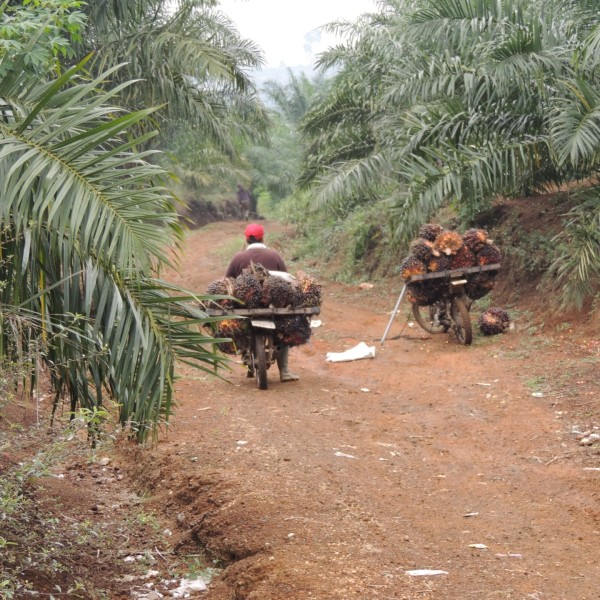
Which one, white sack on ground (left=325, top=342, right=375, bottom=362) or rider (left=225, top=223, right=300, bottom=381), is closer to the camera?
rider (left=225, top=223, right=300, bottom=381)

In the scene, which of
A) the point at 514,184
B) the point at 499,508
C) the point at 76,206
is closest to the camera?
the point at 76,206

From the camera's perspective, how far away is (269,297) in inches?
380

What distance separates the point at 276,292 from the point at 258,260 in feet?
2.05

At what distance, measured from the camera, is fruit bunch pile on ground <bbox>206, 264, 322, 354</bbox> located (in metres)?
9.59

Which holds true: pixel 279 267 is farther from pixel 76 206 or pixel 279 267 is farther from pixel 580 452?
pixel 76 206

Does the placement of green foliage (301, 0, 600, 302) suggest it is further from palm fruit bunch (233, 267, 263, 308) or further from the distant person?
the distant person

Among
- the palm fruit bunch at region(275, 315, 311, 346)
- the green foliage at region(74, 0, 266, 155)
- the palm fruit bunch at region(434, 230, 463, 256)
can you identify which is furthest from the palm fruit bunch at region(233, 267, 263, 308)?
the green foliage at region(74, 0, 266, 155)

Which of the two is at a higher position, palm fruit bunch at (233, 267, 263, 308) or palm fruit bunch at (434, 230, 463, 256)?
palm fruit bunch at (434, 230, 463, 256)

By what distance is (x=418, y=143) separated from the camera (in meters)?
13.8

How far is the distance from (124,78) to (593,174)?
8120 millimetres

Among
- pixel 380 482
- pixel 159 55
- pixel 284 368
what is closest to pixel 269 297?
pixel 284 368

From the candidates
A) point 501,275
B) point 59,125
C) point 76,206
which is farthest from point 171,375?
point 501,275

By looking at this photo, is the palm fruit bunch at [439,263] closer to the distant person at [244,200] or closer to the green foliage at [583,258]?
the green foliage at [583,258]

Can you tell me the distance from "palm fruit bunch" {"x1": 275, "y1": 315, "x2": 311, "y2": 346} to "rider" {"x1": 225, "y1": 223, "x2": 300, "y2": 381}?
7.7 inches
